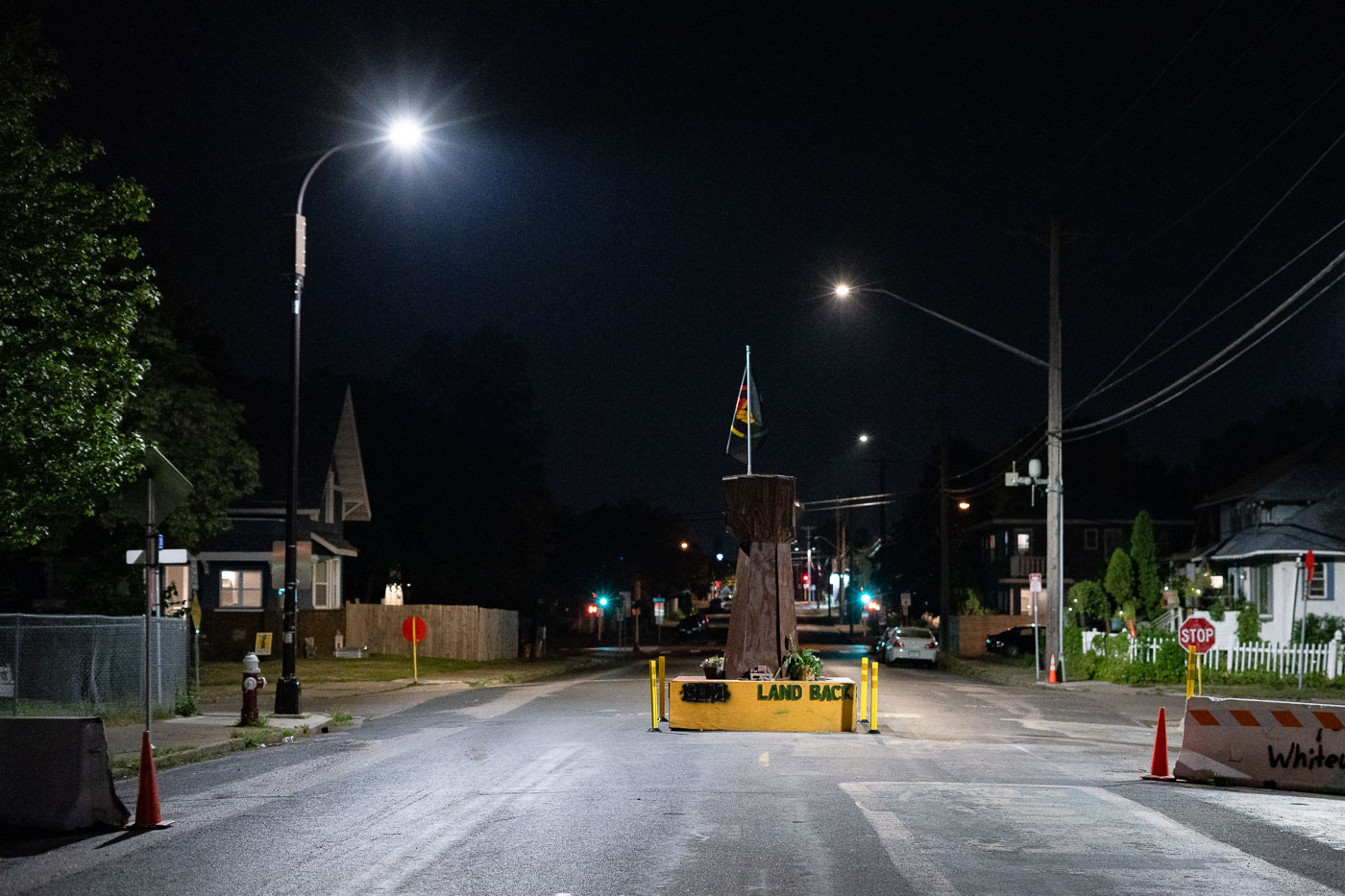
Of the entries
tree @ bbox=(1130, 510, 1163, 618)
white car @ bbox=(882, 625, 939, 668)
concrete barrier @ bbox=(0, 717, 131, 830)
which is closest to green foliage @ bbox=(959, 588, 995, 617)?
white car @ bbox=(882, 625, 939, 668)

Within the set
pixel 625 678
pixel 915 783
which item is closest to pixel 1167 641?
pixel 625 678

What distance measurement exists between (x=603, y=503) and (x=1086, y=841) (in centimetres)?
9502

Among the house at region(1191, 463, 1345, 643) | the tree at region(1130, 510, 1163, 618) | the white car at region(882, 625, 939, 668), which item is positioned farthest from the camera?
the white car at region(882, 625, 939, 668)

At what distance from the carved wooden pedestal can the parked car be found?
3446 centimetres

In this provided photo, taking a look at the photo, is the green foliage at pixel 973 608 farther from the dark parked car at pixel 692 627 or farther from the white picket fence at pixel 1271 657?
the dark parked car at pixel 692 627

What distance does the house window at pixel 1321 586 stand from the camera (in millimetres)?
42250

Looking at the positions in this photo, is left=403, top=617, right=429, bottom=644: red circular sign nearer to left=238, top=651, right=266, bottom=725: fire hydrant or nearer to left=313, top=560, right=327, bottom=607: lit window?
left=238, top=651, right=266, bottom=725: fire hydrant

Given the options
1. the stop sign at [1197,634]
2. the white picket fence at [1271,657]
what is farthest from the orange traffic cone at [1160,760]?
the white picket fence at [1271,657]

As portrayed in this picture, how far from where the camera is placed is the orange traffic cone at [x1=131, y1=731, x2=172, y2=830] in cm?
1043

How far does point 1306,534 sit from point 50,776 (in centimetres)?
4085

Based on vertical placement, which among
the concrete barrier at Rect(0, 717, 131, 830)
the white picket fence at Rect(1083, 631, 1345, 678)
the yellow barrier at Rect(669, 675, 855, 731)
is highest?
the concrete barrier at Rect(0, 717, 131, 830)

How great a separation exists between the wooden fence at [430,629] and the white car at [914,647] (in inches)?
570

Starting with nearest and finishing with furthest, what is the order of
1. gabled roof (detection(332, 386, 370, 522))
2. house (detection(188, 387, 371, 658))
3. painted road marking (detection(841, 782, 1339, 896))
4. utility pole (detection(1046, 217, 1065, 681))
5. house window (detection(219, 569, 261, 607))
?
painted road marking (detection(841, 782, 1339, 896))
utility pole (detection(1046, 217, 1065, 681))
house (detection(188, 387, 371, 658))
house window (detection(219, 569, 261, 607))
gabled roof (detection(332, 386, 370, 522))

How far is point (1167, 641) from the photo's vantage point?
3120 cm
